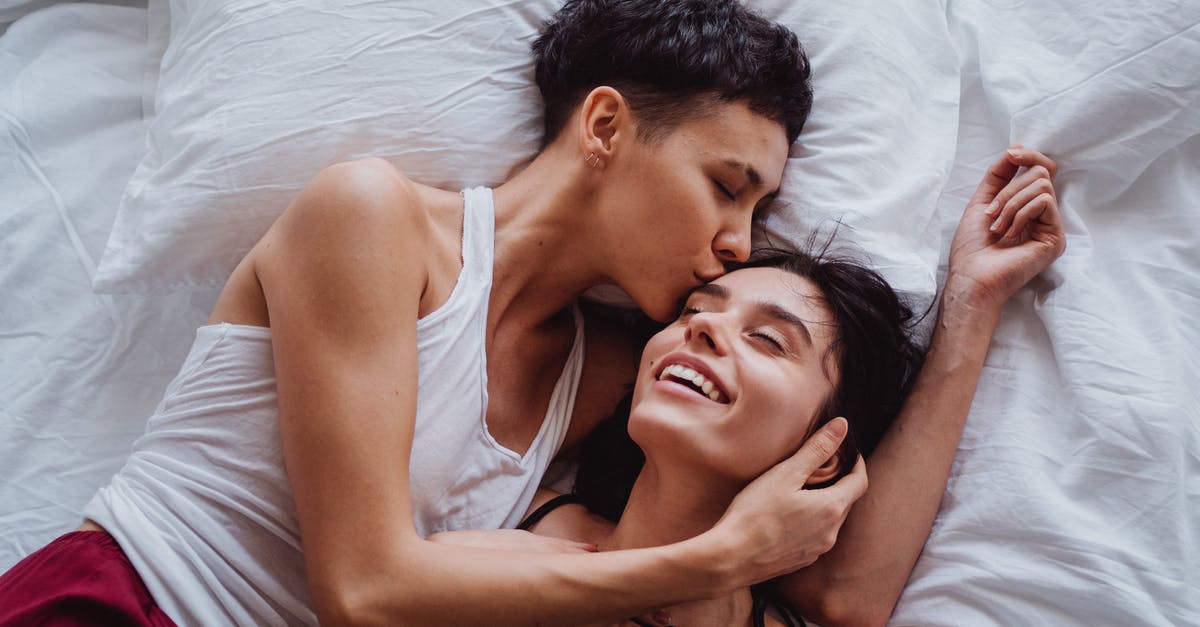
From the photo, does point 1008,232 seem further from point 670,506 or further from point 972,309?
point 670,506

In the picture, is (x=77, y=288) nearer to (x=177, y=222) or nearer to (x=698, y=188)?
(x=177, y=222)

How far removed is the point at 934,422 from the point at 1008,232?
343mm

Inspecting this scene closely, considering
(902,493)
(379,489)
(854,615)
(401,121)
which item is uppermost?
(401,121)

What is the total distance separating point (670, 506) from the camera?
1.39 m

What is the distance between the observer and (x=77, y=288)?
170 centimetres

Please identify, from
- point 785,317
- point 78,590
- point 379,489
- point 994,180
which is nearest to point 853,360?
point 785,317

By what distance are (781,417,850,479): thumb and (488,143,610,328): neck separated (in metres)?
0.45

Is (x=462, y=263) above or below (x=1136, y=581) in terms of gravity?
above

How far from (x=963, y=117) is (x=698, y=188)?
0.64m

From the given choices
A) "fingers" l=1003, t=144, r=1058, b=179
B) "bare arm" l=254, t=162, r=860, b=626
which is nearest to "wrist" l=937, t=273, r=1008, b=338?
"fingers" l=1003, t=144, r=1058, b=179

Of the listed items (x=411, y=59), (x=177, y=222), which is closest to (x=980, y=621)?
(x=411, y=59)

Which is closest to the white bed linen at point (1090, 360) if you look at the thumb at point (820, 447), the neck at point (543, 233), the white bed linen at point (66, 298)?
the thumb at point (820, 447)

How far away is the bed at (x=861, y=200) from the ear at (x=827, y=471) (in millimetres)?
207

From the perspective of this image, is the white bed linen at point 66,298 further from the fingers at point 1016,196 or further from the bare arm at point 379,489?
the fingers at point 1016,196
